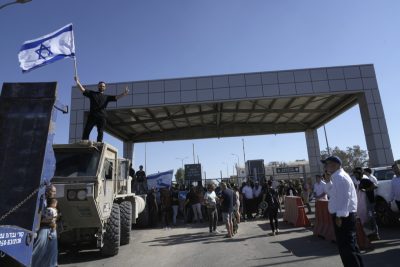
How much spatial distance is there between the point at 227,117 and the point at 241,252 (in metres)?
18.1

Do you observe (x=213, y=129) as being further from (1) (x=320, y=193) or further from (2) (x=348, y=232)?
(2) (x=348, y=232)

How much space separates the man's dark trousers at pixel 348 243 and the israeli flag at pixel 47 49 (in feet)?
25.0

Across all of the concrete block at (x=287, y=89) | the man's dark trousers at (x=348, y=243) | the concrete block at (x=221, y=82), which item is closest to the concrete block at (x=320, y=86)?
the concrete block at (x=287, y=89)

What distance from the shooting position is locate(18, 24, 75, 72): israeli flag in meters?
8.31

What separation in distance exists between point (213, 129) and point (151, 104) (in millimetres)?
10646

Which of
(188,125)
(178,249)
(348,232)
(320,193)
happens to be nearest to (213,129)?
(188,125)

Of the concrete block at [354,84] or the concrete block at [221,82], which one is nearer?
the concrete block at [354,84]

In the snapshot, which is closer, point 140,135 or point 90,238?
point 90,238

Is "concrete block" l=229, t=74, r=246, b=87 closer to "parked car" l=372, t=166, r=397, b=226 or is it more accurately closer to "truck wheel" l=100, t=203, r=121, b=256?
"parked car" l=372, t=166, r=397, b=226

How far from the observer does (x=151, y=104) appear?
19.3 meters

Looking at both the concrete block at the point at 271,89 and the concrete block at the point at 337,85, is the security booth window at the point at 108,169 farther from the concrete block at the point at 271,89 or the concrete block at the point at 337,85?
the concrete block at the point at 337,85

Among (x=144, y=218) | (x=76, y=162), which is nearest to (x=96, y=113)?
(x=76, y=162)

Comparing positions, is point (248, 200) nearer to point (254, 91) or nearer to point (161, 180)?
point (254, 91)

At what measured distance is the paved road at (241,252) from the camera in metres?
7.32
